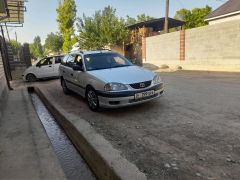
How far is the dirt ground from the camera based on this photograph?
307cm

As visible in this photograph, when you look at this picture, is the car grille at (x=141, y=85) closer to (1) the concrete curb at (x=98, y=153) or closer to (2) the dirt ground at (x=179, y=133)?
(2) the dirt ground at (x=179, y=133)

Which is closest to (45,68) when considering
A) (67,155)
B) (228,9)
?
(67,155)

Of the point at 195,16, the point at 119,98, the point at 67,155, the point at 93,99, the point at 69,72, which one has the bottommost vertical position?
the point at 67,155

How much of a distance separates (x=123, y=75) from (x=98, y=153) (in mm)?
2576

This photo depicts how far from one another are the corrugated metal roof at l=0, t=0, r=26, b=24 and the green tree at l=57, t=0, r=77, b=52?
27807 mm

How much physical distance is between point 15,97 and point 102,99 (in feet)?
16.3

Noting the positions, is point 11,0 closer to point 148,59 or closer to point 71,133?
point 71,133

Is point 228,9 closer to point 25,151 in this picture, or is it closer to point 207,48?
point 207,48

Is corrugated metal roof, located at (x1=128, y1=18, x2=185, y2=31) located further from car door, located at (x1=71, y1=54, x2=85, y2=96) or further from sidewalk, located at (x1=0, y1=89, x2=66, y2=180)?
sidewalk, located at (x1=0, y1=89, x2=66, y2=180)

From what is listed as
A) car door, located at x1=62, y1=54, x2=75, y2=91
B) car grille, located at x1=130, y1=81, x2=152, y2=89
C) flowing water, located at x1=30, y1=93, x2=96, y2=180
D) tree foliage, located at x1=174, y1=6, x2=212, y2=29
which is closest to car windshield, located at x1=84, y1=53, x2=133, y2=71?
car door, located at x1=62, y1=54, x2=75, y2=91

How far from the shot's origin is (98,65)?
6641 millimetres

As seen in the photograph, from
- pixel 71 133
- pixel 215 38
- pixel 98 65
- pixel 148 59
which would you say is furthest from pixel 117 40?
pixel 71 133

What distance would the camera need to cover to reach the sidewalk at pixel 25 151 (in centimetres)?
329

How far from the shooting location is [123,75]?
5.75m
